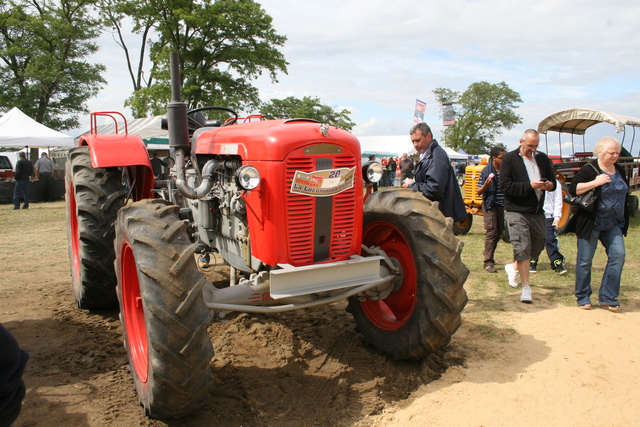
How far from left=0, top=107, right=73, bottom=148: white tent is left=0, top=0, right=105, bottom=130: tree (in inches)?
352

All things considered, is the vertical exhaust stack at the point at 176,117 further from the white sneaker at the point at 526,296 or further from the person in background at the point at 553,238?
the person in background at the point at 553,238

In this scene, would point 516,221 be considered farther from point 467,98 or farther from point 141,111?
point 467,98

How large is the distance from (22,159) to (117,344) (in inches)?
491

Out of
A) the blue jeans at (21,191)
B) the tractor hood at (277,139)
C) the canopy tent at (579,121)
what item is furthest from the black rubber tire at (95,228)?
the blue jeans at (21,191)

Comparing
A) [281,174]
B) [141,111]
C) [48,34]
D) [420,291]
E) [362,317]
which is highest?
[48,34]

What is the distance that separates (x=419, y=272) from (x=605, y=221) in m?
2.47

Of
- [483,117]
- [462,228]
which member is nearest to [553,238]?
[462,228]

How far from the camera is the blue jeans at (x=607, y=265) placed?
4.68 metres

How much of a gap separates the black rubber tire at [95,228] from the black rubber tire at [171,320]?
1541 millimetres

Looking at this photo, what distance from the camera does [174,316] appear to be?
255 centimetres

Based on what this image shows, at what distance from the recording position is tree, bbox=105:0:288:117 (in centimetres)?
2330

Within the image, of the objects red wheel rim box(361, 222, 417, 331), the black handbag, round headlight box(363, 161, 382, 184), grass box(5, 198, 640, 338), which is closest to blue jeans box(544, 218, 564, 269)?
grass box(5, 198, 640, 338)

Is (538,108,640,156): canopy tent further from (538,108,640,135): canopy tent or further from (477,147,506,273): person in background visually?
(477,147,506,273): person in background

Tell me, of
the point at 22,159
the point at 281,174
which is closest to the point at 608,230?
the point at 281,174
